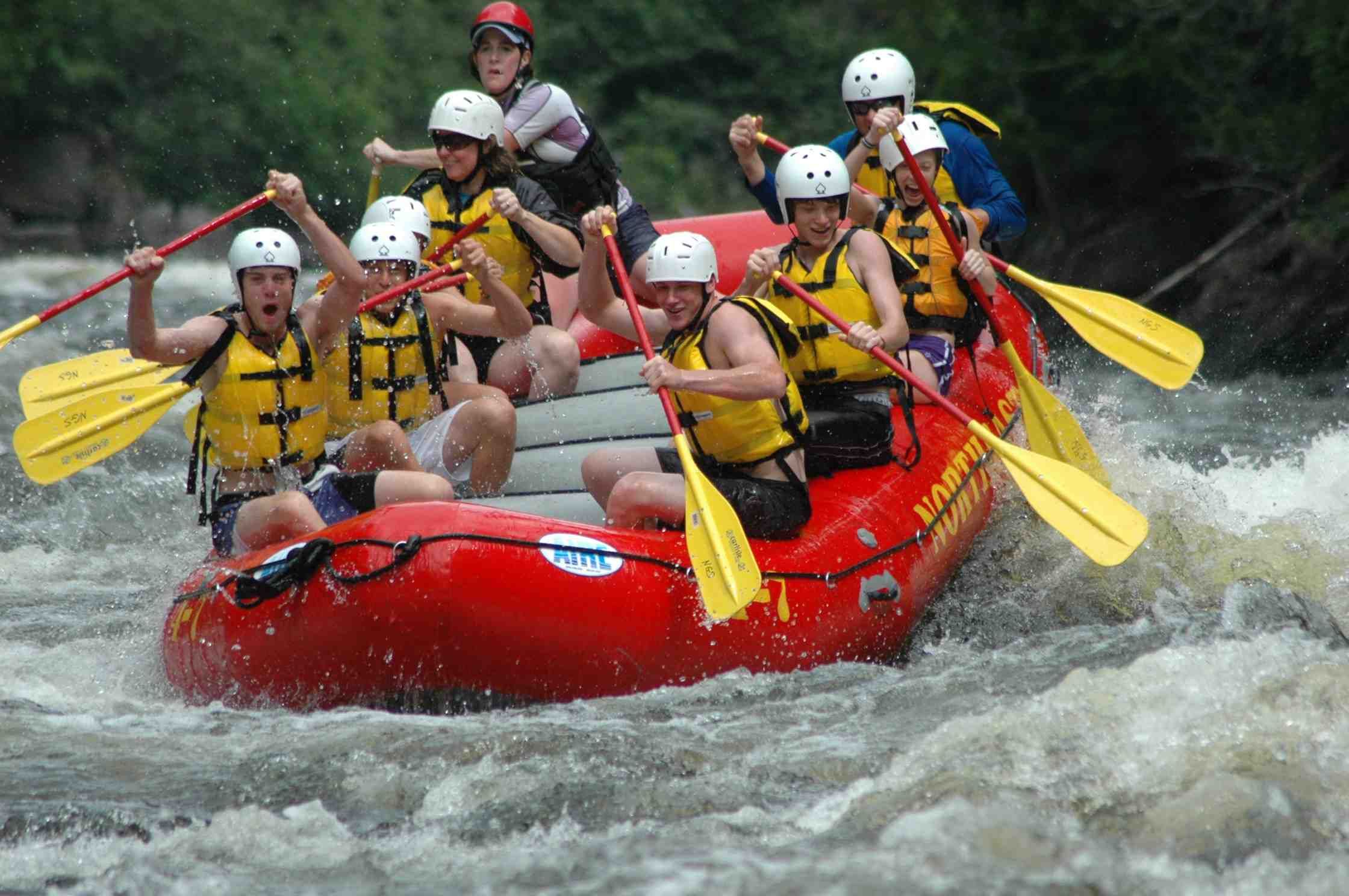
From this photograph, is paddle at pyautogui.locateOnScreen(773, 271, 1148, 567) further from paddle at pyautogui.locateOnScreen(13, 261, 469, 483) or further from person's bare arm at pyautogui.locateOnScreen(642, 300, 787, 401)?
paddle at pyautogui.locateOnScreen(13, 261, 469, 483)

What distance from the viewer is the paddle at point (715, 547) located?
4.39m

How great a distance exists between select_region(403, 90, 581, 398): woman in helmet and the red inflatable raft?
0.99m

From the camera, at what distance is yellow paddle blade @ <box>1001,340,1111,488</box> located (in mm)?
6043

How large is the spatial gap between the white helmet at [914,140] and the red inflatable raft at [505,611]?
145 centimetres

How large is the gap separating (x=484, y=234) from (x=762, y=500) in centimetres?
166

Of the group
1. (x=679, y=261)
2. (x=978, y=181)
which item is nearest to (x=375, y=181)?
(x=679, y=261)

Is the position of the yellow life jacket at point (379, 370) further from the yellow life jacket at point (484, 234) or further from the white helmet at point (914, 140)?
the white helmet at point (914, 140)

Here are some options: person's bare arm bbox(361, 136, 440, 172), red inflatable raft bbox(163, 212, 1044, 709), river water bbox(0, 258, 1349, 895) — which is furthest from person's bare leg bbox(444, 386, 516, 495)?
person's bare arm bbox(361, 136, 440, 172)

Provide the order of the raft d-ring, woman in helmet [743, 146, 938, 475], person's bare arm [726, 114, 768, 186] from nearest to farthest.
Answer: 1. the raft d-ring
2. woman in helmet [743, 146, 938, 475]
3. person's bare arm [726, 114, 768, 186]

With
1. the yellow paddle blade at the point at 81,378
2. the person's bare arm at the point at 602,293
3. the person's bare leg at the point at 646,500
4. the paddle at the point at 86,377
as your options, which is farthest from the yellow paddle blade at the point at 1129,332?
the yellow paddle blade at the point at 81,378

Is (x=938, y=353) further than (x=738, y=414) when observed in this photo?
Yes

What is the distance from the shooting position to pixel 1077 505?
5.15 metres

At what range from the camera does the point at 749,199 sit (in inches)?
747

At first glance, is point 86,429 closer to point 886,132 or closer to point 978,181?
point 886,132
